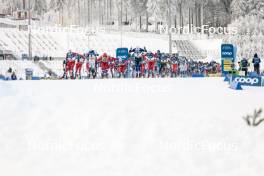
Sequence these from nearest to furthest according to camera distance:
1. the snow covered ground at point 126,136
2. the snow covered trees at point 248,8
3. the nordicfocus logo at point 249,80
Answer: the snow covered ground at point 126,136 < the nordicfocus logo at point 249,80 < the snow covered trees at point 248,8

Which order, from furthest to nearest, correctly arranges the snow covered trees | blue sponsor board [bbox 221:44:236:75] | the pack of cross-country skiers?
the snow covered trees, the pack of cross-country skiers, blue sponsor board [bbox 221:44:236:75]

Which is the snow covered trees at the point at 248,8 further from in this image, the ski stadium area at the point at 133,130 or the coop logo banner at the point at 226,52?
the ski stadium area at the point at 133,130

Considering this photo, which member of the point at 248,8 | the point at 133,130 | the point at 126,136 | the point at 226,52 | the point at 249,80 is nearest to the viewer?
the point at 126,136

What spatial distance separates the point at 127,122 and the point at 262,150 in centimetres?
322

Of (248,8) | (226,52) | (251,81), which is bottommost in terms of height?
(251,81)

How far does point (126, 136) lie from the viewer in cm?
1076

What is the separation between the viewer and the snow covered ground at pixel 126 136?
9.75 metres

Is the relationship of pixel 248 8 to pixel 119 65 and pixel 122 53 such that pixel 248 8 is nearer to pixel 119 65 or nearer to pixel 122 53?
pixel 122 53

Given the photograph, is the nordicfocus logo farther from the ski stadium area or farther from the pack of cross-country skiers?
the pack of cross-country skiers

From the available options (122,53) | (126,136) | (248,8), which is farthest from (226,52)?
(248,8)

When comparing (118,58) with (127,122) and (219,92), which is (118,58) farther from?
(127,122)

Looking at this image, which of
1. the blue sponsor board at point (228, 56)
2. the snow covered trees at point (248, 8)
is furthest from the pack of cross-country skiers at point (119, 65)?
the snow covered trees at point (248, 8)

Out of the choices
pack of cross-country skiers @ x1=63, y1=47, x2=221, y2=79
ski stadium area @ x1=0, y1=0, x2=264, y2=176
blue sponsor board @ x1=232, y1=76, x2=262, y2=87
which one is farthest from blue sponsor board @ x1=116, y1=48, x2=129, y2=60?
blue sponsor board @ x1=232, y1=76, x2=262, y2=87

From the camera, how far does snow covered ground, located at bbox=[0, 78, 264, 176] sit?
9.75m
